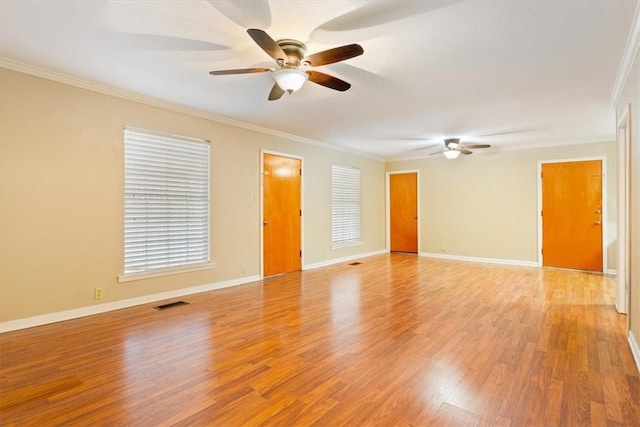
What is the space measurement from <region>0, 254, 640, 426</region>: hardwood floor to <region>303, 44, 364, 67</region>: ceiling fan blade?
2.27 m

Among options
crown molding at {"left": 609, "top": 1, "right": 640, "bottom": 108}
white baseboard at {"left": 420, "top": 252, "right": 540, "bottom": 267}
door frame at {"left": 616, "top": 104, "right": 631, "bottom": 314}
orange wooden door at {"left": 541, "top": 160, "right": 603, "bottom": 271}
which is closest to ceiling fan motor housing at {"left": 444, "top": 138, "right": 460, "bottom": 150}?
orange wooden door at {"left": 541, "top": 160, "right": 603, "bottom": 271}

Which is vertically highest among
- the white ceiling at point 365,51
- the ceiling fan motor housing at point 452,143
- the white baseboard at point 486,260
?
the white ceiling at point 365,51

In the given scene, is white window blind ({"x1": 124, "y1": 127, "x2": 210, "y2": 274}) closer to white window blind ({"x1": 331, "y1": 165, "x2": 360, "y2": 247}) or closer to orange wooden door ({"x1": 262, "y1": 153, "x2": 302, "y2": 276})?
orange wooden door ({"x1": 262, "y1": 153, "x2": 302, "y2": 276})

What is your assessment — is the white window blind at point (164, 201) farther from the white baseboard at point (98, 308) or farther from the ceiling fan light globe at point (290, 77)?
the ceiling fan light globe at point (290, 77)

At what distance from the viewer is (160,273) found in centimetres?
404

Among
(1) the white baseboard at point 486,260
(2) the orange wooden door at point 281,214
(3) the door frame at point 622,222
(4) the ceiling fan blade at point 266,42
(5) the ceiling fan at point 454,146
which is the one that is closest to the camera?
(4) the ceiling fan blade at point 266,42

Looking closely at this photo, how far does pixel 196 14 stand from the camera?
2178 millimetres

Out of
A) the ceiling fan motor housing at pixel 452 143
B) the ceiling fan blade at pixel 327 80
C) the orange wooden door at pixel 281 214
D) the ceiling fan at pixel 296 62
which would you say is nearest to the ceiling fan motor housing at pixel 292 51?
the ceiling fan at pixel 296 62

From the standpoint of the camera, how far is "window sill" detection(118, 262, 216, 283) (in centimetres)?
372

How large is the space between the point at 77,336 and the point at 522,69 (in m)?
4.86

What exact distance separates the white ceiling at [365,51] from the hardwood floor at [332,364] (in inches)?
98.6

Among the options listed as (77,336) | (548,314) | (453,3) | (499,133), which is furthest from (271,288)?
(499,133)

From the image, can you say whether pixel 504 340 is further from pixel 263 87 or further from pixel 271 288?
pixel 263 87

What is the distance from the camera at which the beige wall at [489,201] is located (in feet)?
20.2
